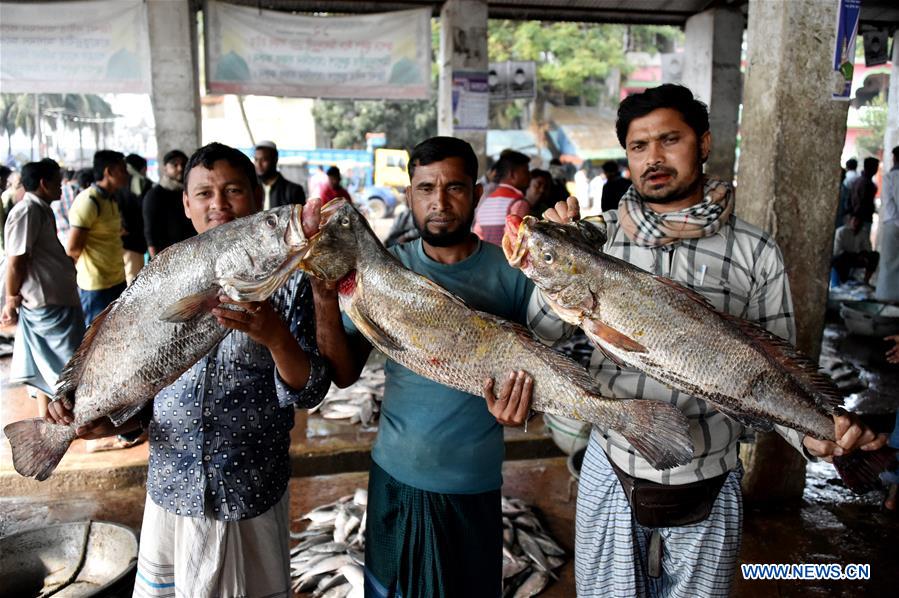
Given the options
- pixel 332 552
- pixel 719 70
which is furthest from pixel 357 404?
pixel 719 70

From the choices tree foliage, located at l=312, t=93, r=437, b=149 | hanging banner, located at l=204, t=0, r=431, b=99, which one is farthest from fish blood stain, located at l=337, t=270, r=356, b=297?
tree foliage, located at l=312, t=93, r=437, b=149

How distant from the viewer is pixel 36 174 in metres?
5.14

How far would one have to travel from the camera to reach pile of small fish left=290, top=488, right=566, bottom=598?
3533mm

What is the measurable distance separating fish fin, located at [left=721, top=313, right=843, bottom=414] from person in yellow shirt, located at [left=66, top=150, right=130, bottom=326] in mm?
5729

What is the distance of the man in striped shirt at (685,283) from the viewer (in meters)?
2.15

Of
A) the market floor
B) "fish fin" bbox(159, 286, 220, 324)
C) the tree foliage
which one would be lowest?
the market floor

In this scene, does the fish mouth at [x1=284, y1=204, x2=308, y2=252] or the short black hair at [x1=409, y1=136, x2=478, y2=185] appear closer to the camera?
the fish mouth at [x1=284, y1=204, x2=308, y2=252]

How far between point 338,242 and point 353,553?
2.38 m

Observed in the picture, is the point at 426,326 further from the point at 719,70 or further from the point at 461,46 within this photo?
the point at 719,70

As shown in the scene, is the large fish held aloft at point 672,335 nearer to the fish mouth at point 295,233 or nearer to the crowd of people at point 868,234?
the fish mouth at point 295,233

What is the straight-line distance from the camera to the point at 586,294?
1.84 meters

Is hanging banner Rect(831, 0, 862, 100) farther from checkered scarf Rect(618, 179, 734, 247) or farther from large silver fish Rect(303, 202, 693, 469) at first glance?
large silver fish Rect(303, 202, 693, 469)

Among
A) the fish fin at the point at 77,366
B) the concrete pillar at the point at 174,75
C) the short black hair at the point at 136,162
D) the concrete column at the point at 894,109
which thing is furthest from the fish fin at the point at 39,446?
the concrete column at the point at 894,109

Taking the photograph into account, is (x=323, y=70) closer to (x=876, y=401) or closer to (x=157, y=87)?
(x=157, y=87)
